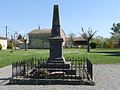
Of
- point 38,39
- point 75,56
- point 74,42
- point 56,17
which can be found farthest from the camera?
point 74,42

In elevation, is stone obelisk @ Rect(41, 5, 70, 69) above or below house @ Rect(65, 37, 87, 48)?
below

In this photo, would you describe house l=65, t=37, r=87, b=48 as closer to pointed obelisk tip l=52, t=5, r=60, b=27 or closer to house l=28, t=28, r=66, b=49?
house l=28, t=28, r=66, b=49

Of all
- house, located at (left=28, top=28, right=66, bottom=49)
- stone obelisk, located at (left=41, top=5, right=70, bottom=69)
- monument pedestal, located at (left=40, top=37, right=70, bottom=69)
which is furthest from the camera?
house, located at (left=28, top=28, right=66, bottom=49)

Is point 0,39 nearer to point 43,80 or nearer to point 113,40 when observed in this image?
point 113,40

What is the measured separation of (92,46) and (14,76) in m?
84.7

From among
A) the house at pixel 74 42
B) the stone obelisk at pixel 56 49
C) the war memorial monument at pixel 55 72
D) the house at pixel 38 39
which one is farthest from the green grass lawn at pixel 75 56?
the house at pixel 74 42

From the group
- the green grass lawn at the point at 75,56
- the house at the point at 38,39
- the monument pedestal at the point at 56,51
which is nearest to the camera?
the monument pedestal at the point at 56,51

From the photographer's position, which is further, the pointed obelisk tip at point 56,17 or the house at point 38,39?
the house at point 38,39

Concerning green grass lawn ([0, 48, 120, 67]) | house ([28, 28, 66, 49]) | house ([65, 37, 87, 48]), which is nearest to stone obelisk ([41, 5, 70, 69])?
green grass lawn ([0, 48, 120, 67])

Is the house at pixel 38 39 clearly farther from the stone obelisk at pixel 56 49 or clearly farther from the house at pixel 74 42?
the stone obelisk at pixel 56 49

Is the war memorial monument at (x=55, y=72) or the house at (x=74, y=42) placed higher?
the house at (x=74, y=42)

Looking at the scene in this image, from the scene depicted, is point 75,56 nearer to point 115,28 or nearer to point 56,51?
point 56,51

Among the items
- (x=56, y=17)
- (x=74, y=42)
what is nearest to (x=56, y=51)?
(x=56, y=17)

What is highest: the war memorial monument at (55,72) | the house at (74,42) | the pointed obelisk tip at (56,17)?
the house at (74,42)
